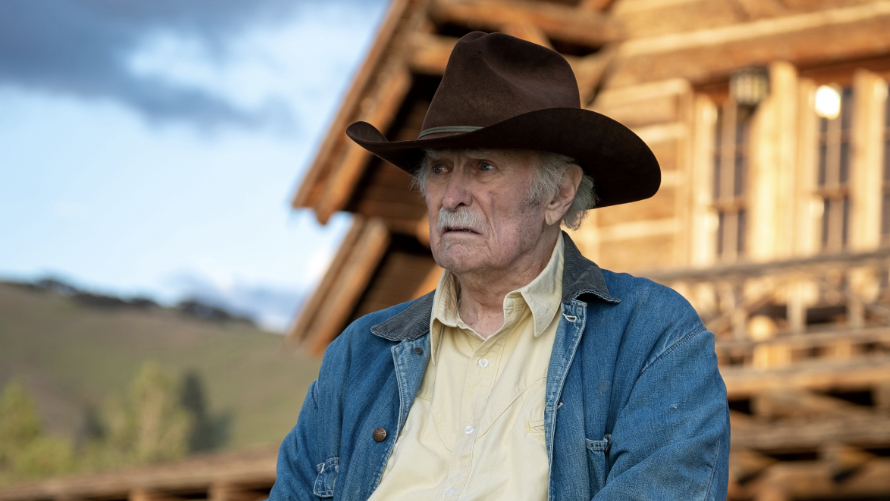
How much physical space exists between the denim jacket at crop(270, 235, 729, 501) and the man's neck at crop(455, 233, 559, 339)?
10 cm

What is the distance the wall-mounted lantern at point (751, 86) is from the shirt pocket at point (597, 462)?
5.79m

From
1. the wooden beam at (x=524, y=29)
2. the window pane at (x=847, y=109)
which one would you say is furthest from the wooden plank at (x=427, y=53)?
the window pane at (x=847, y=109)

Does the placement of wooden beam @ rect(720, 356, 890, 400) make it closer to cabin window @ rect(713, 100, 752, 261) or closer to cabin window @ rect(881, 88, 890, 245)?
cabin window @ rect(881, 88, 890, 245)

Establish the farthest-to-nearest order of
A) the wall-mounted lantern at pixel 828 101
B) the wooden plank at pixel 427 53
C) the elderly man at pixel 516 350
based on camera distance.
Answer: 1. the wooden plank at pixel 427 53
2. the wall-mounted lantern at pixel 828 101
3. the elderly man at pixel 516 350

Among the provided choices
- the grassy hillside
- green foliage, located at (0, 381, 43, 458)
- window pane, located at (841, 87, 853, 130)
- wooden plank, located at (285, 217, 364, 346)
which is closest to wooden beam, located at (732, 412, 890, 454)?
window pane, located at (841, 87, 853, 130)

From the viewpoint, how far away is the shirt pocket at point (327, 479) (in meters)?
2.81

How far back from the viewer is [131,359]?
227 feet

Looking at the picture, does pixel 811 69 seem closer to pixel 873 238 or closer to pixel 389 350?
pixel 873 238

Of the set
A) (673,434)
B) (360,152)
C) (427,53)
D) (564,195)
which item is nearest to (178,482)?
(360,152)

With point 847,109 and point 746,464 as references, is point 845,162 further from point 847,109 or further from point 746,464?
point 746,464

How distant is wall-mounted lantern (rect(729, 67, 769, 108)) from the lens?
7742mm

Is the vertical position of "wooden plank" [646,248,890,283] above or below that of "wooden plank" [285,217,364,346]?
above

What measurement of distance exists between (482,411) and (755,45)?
243 inches

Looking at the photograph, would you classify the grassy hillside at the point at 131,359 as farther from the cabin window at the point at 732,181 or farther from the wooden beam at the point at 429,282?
the cabin window at the point at 732,181
